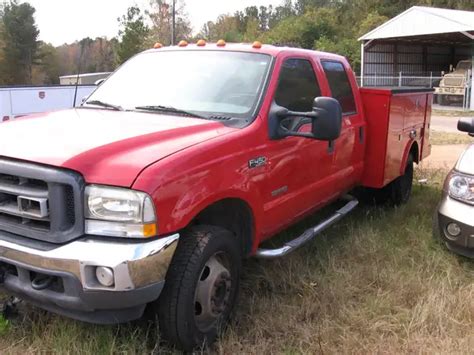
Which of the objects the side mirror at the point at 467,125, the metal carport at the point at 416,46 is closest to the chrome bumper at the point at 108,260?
the side mirror at the point at 467,125

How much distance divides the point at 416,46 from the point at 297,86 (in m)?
37.0

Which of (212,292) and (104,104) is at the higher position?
(104,104)

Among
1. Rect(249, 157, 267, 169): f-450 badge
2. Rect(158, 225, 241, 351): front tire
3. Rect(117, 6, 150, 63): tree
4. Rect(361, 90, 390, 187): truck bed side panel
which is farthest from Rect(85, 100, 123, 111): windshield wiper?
Rect(117, 6, 150, 63): tree

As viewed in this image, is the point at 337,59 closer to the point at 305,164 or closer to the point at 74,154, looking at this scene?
the point at 305,164

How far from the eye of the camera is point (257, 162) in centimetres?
371

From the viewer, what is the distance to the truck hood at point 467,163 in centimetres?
463

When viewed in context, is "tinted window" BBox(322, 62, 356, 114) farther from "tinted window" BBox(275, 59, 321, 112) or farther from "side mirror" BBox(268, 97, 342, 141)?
"side mirror" BBox(268, 97, 342, 141)

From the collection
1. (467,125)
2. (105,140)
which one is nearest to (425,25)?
(467,125)

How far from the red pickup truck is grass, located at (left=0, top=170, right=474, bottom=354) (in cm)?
34

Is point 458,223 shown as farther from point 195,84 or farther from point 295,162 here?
point 195,84

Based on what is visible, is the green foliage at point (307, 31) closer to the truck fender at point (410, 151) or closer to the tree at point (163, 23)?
the tree at point (163, 23)

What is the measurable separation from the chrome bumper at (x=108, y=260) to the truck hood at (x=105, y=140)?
333 mm

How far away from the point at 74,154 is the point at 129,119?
0.87m

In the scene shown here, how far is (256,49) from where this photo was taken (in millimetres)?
4418
